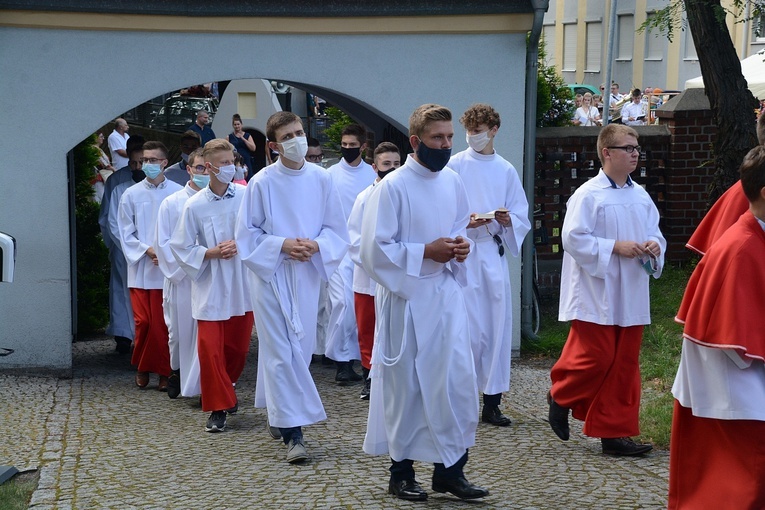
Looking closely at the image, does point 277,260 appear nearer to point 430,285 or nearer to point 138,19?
point 430,285

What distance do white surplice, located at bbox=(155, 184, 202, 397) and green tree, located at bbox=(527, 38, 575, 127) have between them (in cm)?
522

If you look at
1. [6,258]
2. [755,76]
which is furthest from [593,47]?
[6,258]

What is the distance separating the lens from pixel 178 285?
30.3ft

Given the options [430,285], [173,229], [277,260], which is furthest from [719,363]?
[173,229]

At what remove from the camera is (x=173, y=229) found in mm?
9133

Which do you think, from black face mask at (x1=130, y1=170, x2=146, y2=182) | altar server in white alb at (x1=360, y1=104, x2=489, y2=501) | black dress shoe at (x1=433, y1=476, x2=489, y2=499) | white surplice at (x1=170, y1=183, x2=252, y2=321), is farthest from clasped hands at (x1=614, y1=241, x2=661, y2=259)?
black face mask at (x1=130, y1=170, x2=146, y2=182)

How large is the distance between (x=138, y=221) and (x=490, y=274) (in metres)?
3.54

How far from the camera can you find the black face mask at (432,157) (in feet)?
20.4

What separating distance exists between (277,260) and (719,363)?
10.8ft

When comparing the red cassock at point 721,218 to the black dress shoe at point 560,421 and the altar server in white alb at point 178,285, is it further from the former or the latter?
A: the altar server in white alb at point 178,285

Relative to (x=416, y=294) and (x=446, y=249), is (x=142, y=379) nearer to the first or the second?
(x=416, y=294)

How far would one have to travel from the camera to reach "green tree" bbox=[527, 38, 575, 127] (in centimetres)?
1299

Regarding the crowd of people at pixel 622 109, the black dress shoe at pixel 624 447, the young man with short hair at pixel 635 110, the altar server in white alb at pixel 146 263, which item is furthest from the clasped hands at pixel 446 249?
the young man with short hair at pixel 635 110

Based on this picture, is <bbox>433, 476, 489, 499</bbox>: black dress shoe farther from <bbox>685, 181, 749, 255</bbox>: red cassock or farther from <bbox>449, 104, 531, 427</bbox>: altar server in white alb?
<bbox>449, 104, 531, 427</bbox>: altar server in white alb
